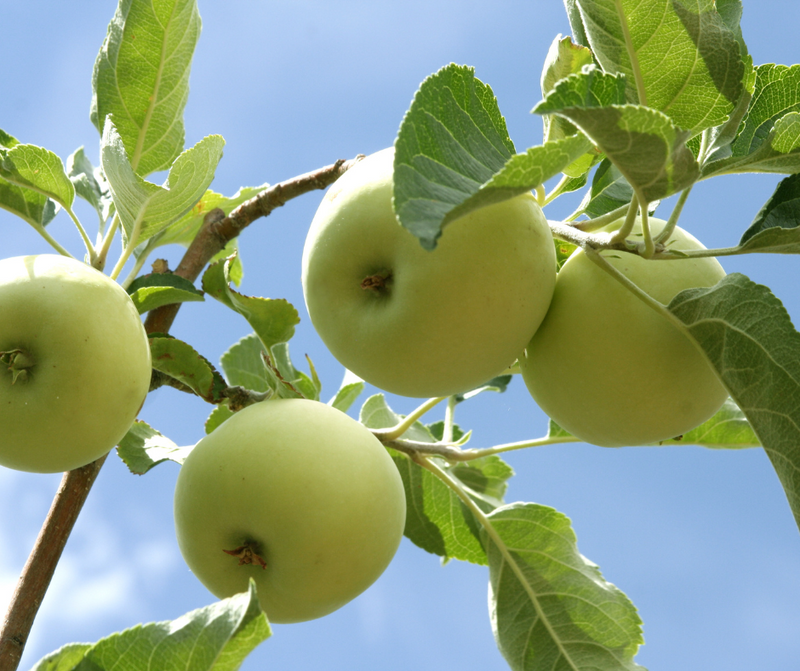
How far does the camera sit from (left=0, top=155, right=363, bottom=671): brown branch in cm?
128

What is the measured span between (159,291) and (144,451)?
39 cm

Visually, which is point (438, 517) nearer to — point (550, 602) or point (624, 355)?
point (550, 602)

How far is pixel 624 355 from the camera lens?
1129mm

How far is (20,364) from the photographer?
1144mm

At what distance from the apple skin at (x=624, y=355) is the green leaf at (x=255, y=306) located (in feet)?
1.54

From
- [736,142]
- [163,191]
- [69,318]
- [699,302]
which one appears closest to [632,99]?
[736,142]

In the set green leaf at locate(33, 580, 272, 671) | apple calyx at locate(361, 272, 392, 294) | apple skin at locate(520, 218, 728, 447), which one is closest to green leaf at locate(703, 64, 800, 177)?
apple skin at locate(520, 218, 728, 447)

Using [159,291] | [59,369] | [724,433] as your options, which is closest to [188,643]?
[59,369]

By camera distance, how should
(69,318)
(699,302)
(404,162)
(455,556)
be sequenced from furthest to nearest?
(455,556)
(69,318)
(699,302)
(404,162)

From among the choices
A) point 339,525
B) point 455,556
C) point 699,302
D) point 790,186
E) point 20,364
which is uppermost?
point 790,186

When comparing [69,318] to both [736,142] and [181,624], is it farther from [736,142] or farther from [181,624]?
[736,142]

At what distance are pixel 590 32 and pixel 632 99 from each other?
115mm

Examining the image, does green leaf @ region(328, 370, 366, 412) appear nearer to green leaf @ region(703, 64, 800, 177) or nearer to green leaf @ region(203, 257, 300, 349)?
green leaf @ region(203, 257, 300, 349)

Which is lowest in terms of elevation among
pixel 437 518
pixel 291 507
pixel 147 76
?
pixel 437 518
